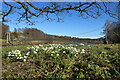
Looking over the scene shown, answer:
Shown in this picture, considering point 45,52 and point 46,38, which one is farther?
point 46,38

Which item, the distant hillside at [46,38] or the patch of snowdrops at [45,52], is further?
the distant hillside at [46,38]

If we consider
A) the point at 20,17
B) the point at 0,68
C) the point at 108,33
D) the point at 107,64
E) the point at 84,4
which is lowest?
the point at 0,68

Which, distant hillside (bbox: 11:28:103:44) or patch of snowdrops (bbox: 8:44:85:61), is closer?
patch of snowdrops (bbox: 8:44:85:61)

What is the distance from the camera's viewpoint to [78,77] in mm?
2355

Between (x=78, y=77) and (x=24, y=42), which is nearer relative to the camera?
(x=78, y=77)

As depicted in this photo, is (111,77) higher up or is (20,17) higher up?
(20,17)

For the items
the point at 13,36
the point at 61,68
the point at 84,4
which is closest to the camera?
the point at 61,68

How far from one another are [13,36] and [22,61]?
7.57 meters

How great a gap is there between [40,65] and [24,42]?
6.91m

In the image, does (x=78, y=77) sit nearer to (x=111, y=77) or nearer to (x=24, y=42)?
(x=111, y=77)

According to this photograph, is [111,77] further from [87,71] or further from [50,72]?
[50,72]

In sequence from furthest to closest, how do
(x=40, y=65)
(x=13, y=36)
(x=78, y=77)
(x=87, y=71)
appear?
(x=13, y=36), (x=40, y=65), (x=87, y=71), (x=78, y=77)

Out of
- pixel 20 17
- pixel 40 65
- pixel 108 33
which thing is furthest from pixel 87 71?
pixel 108 33

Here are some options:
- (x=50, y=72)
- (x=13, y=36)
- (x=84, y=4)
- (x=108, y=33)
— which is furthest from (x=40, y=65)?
(x=13, y=36)
